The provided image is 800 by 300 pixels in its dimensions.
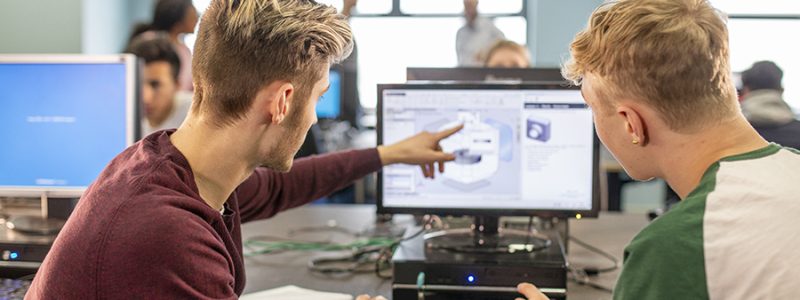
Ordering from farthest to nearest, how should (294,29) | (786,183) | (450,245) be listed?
(450,245) < (294,29) < (786,183)

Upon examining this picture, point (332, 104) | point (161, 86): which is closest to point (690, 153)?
point (161, 86)

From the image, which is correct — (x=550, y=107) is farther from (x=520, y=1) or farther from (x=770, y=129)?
(x=520, y=1)

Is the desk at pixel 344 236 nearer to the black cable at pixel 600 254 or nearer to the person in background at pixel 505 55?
the black cable at pixel 600 254

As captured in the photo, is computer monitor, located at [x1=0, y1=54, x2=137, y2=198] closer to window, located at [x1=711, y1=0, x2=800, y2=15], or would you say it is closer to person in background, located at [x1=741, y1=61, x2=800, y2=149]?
person in background, located at [x1=741, y1=61, x2=800, y2=149]

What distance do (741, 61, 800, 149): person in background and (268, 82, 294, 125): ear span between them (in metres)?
0.87

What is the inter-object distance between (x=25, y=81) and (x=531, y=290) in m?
1.18

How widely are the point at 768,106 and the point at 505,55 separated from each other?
111 cm

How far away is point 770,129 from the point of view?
213 cm

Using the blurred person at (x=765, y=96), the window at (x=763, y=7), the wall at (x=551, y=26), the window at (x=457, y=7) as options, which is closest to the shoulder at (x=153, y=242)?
the blurred person at (x=765, y=96)

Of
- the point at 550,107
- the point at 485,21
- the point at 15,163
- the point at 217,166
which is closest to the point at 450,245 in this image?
the point at 550,107

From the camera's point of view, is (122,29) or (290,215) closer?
(290,215)

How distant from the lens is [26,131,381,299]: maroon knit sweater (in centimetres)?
101

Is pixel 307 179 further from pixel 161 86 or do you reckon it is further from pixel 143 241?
pixel 161 86

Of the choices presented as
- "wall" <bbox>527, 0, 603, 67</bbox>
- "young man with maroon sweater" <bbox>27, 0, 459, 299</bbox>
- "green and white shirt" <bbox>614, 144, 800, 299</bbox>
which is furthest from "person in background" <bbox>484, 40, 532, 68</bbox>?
"wall" <bbox>527, 0, 603, 67</bbox>
